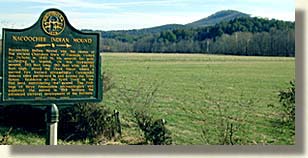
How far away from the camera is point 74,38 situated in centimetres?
819

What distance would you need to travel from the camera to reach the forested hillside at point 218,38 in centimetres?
890

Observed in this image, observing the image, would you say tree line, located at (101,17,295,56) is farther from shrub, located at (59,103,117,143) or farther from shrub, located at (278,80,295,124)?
shrub, located at (59,103,117,143)

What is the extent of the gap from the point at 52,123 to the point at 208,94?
2.31 metres

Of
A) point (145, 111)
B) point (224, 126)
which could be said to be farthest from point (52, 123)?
point (224, 126)

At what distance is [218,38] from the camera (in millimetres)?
9336

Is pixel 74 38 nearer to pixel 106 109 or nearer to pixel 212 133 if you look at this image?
pixel 106 109

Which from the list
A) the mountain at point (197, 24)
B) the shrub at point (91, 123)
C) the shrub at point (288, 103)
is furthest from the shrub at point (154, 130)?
the shrub at point (288, 103)

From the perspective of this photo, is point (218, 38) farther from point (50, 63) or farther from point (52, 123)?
point (52, 123)

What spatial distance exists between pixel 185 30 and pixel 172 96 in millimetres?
992

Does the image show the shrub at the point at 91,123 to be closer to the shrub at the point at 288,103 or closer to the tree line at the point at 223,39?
the tree line at the point at 223,39

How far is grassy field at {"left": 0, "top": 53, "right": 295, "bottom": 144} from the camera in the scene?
885cm

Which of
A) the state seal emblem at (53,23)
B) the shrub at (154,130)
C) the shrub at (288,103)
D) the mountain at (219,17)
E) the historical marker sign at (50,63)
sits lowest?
the shrub at (154,130)

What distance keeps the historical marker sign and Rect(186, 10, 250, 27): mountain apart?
1598mm

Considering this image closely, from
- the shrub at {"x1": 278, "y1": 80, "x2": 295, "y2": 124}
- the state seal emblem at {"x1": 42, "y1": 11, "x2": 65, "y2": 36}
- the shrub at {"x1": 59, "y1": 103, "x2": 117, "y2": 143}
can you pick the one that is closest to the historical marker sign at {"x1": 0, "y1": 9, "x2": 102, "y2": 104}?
the state seal emblem at {"x1": 42, "y1": 11, "x2": 65, "y2": 36}
